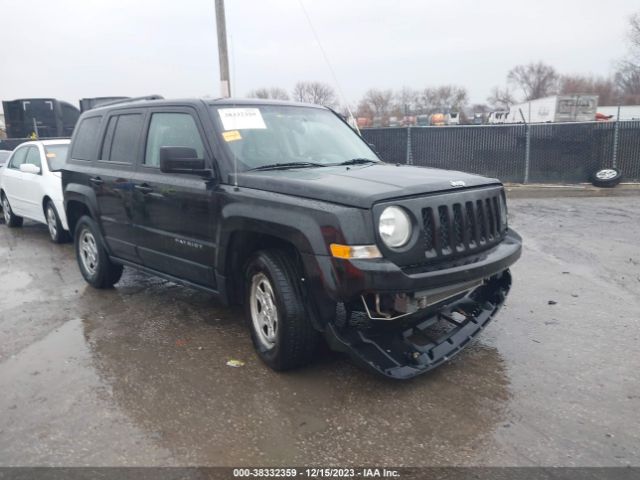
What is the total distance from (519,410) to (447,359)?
52 centimetres

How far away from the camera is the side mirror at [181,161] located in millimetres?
3875

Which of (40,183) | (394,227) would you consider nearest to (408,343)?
(394,227)

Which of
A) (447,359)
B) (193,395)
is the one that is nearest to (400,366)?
(447,359)

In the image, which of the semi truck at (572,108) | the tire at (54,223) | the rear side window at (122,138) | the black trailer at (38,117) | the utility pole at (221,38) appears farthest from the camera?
the semi truck at (572,108)

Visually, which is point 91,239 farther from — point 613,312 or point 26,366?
point 613,312

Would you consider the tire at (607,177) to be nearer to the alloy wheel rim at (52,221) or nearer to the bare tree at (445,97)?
the alloy wheel rim at (52,221)

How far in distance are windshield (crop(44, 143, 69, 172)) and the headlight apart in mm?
6919

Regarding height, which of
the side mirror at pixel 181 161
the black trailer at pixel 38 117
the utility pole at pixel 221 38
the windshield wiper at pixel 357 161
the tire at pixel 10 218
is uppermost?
the utility pole at pixel 221 38

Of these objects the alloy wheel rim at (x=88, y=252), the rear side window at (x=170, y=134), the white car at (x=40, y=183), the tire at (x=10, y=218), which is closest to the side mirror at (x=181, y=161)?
the rear side window at (x=170, y=134)

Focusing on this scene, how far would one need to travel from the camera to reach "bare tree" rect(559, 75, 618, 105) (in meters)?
74.9

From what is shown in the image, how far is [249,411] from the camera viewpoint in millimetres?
3305

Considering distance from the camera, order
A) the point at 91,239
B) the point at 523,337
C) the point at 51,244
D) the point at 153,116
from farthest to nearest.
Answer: the point at 51,244, the point at 91,239, the point at 153,116, the point at 523,337

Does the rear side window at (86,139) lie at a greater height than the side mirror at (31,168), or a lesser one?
greater

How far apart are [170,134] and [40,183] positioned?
197 inches
